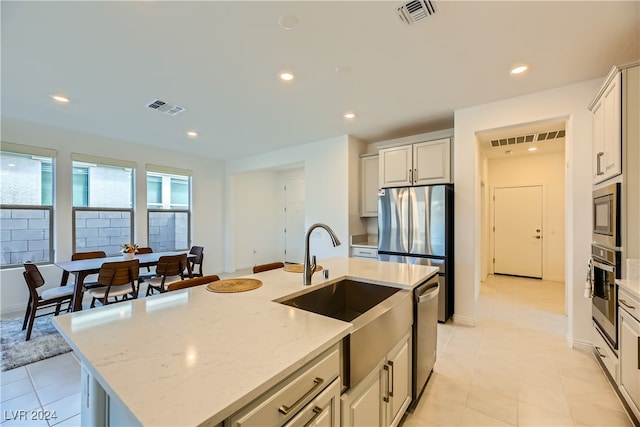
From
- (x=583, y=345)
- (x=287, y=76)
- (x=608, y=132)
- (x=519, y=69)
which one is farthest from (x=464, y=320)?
(x=287, y=76)

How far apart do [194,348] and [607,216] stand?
291 cm

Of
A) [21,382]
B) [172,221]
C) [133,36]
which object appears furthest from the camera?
[172,221]

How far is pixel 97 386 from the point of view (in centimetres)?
96

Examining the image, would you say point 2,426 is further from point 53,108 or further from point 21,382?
point 53,108

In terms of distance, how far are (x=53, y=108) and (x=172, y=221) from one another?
2665 mm

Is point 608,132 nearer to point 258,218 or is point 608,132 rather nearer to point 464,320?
point 464,320

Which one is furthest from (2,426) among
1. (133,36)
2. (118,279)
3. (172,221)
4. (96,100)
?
(172,221)

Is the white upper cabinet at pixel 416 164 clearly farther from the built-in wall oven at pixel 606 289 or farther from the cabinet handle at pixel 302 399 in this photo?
the cabinet handle at pixel 302 399

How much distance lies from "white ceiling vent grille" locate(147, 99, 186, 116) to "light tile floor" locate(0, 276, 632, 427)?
9.15ft

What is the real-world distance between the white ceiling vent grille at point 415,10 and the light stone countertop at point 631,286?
2141 millimetres

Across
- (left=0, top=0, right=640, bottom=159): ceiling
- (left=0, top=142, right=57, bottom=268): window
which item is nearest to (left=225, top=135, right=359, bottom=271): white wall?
(left=0, top=0, right=640, bottom=159): ceiling

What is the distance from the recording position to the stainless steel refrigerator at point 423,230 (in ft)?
10.5

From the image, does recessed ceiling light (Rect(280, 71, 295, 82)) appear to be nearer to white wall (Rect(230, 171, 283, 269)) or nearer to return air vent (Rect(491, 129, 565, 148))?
return air vent (Rect(491, 129, 565, 148))

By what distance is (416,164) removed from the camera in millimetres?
3662
